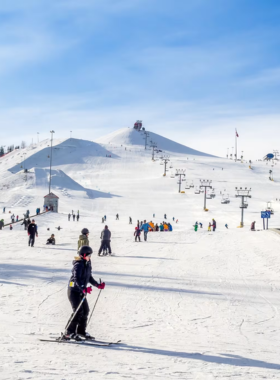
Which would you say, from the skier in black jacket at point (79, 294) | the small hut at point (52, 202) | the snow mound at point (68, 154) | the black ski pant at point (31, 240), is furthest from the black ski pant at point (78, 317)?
the snow mound at point (68, 154)

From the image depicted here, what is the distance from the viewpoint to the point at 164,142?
648 ft

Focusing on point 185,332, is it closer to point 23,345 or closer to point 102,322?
point 102,322

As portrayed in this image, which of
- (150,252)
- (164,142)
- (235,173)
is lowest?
(150,252)

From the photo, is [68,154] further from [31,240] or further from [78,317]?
[78,317]

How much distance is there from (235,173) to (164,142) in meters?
90.9

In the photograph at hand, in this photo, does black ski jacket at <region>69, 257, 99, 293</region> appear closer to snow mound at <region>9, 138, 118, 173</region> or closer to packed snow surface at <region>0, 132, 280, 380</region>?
packed snow surface at <region>0, 132, 280, 380</region>

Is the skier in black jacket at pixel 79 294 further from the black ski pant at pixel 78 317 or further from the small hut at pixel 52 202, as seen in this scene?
the small hut at pixel 52 202

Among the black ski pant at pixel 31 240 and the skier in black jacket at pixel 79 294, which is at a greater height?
the skier in black jacket at pixel 79 294

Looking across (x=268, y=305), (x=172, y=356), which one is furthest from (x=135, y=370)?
(x=268, y=305)

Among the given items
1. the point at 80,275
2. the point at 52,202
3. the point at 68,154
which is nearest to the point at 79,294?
the point at 80,275

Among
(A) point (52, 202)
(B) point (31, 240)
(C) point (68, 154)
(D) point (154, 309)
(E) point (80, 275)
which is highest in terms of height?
(C) point (68, 154)

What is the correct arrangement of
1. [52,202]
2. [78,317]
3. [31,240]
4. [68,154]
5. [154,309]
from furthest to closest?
[68,154], [52,202], [31,240], [154,309], [78,317]

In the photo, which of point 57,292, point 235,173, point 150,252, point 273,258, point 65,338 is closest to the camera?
point 65,338

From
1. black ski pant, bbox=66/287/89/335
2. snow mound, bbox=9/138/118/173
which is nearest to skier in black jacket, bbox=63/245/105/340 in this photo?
black ski pant, bbox=66/287/89/335
